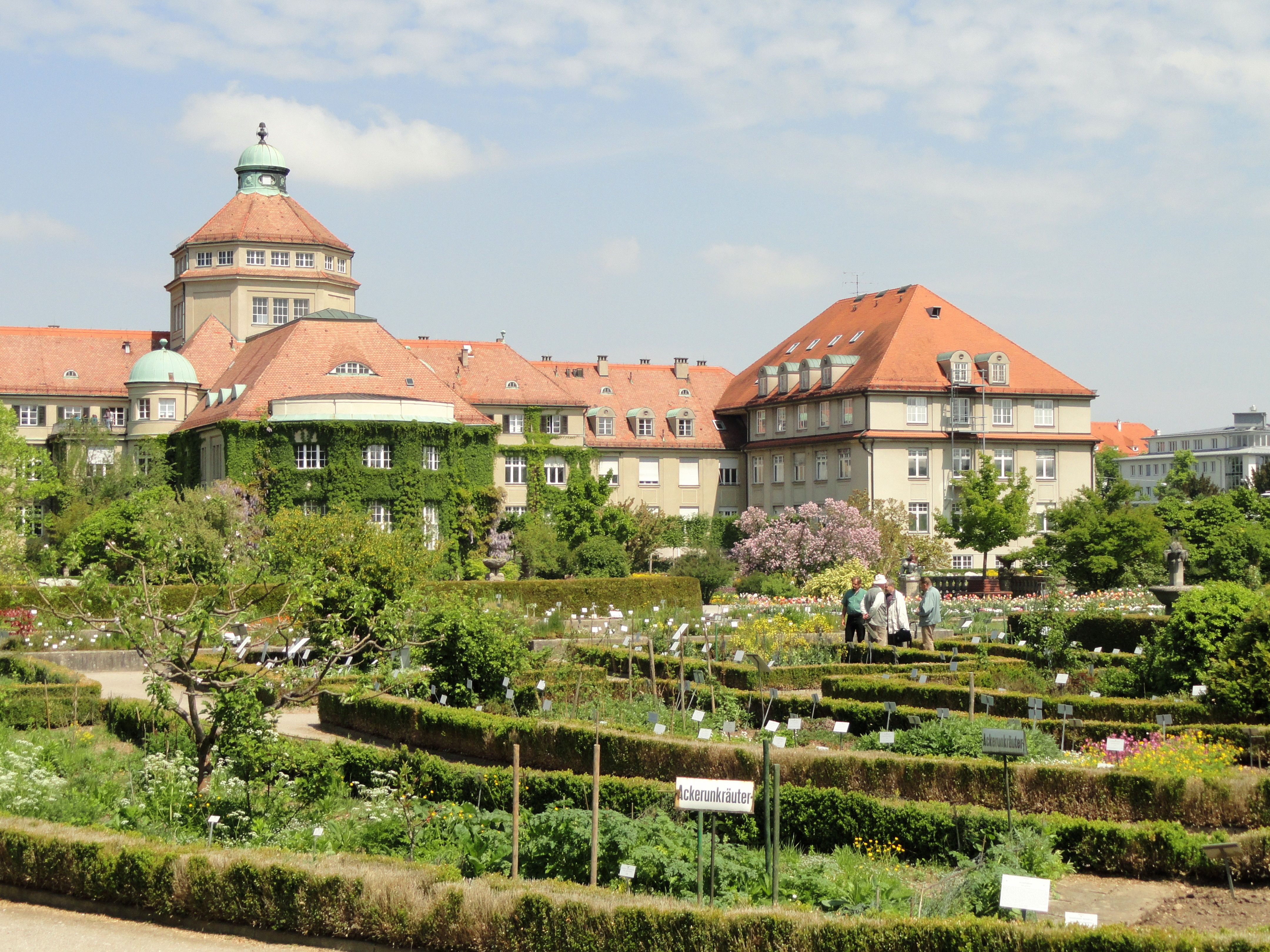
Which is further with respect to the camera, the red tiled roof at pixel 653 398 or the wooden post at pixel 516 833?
the red tiled roof at pixel 653 398

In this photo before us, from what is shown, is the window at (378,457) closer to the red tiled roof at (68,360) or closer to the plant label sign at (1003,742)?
the red tiled roof at (68,360)

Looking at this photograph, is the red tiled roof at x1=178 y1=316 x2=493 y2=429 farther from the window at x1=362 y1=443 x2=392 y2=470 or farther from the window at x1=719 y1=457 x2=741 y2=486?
the window at x1=719 y1=457 x2=741 y2=486

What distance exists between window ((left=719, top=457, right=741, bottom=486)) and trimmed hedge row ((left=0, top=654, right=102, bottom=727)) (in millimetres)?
44692

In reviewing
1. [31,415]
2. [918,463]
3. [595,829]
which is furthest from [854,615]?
[31,415]

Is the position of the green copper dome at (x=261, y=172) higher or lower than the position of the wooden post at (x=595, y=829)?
higher

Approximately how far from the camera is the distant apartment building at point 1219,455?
440 feet

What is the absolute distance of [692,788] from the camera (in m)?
8.72

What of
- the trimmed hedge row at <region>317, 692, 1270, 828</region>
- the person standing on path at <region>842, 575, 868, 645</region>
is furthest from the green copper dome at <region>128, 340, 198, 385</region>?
the trimmed hedge row at <region>317, 692, 1270, 828</region>

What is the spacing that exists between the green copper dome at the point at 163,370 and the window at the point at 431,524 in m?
16.7

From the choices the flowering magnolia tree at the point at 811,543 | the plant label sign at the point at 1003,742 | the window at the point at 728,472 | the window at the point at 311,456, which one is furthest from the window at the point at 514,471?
the plant label sign at the point at 1003,742

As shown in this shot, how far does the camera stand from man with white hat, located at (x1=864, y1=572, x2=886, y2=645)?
76.5 ft

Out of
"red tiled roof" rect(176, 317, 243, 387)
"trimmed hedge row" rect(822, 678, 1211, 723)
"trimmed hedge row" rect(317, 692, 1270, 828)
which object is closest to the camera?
"trimmed hedge row" rect(317, 692, 1270, 828)

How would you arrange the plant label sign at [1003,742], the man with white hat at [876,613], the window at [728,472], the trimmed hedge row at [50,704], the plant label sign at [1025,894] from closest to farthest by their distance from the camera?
1. the plant label sign at [1025,894]
2. the plant label sign at [1003,742]
3. the trimmed hedge row at [50,704]
4. the man with white hat at [876,613]
5. the window at [728,472]

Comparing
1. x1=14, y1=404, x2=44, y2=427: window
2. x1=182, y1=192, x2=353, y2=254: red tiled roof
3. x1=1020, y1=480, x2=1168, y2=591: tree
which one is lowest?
x1=1020, y1=480, x2=1168, y2=591: tree
